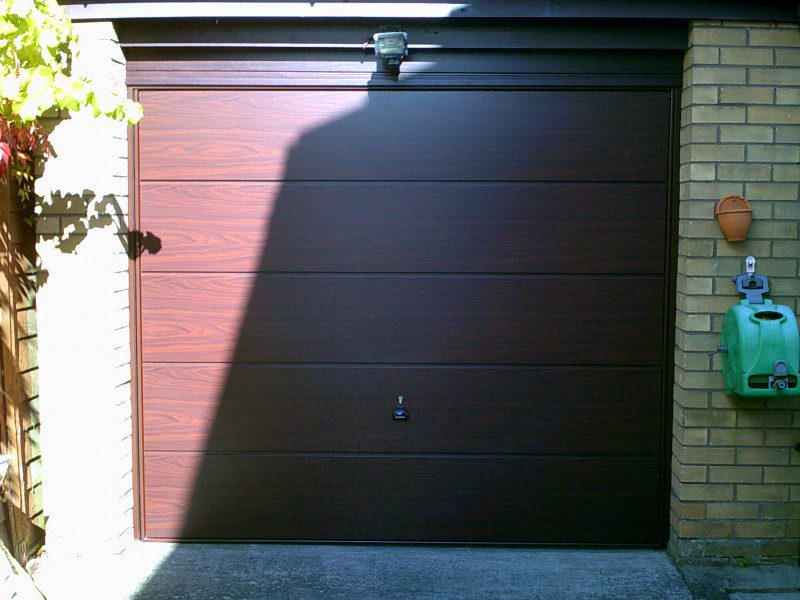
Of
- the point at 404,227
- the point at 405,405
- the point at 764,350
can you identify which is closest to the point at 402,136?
the point at 404,227

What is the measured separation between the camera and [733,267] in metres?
3.53

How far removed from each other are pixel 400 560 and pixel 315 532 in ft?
1.35

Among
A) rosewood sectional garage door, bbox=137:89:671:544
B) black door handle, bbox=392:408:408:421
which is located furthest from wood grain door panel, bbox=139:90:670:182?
black door handle, bbox=392:408:408:421

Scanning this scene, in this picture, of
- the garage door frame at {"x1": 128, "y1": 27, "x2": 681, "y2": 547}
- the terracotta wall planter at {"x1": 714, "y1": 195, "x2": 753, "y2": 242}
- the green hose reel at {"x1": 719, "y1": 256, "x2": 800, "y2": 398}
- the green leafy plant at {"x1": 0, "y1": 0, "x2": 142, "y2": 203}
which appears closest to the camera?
the green leafy plant at {"x1": 0, "y1": 0, "x2": 142, "y2": 203}

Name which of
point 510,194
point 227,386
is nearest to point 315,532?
point 227,386

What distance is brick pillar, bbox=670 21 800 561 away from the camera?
3504 mm

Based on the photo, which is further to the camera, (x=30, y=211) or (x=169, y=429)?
(x=169, y=429)

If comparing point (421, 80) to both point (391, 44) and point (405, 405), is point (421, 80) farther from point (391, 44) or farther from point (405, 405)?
point (405, 405)

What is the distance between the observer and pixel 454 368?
3.77 m

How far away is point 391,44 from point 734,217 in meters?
1.52

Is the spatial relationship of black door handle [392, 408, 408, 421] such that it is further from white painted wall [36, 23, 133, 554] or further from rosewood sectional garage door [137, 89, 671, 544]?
white painted wall [36, 23, 133, 554]

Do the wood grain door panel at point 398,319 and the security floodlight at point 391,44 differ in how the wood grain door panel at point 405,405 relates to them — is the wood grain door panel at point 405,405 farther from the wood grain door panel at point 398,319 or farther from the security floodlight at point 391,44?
the security floodlight at point 391,44

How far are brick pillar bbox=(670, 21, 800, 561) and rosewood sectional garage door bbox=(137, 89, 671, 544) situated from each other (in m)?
0.18

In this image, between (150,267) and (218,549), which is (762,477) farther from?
(150,267)
